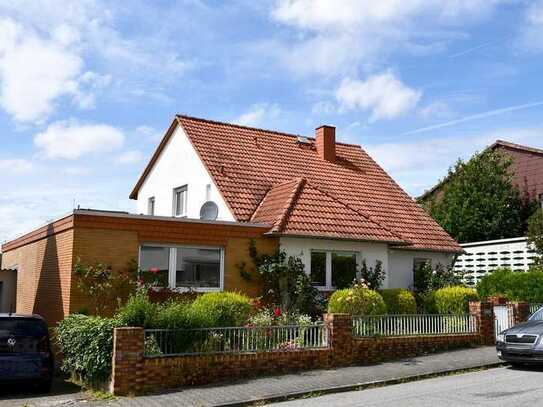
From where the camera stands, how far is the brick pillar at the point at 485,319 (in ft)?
54.4

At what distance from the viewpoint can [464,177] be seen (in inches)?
1249

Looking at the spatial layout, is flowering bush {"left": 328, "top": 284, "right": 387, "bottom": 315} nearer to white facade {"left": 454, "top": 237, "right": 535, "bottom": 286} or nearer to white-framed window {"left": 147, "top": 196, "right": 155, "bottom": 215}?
white facade {"left": 454, "top": 237, "right": 535, "bottom": 286}

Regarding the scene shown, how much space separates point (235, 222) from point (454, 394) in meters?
8.20

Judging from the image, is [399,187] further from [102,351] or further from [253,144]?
[102,351]

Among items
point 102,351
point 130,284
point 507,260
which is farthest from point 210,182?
point 507,260

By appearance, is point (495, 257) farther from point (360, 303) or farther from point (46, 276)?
point (46, 276)

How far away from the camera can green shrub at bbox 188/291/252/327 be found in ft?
41.8

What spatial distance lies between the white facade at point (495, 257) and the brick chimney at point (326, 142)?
6534 millimetres

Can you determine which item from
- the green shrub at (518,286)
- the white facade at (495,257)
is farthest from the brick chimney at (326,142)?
the green shrub at (518,286)

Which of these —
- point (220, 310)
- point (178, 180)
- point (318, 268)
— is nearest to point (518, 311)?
point (318, 268)

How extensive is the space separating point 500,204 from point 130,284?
20.9 m

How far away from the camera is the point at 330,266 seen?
18859 mm

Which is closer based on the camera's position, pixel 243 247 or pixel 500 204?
pixel 243 247

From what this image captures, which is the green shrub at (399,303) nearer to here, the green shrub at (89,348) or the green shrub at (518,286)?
the green shrub at (518,286)
